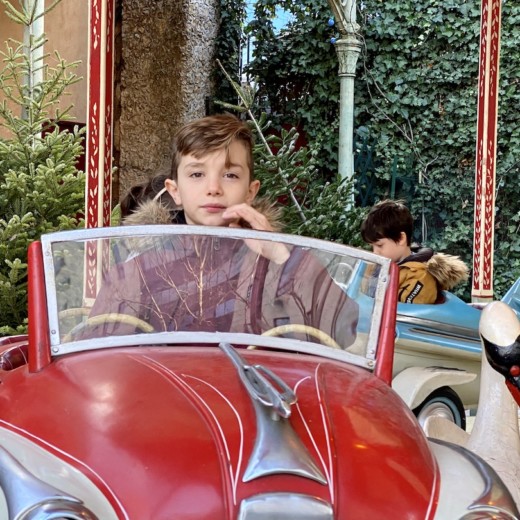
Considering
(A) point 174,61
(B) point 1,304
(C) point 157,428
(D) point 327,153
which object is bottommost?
(B) point 1,304

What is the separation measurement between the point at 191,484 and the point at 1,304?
337cm

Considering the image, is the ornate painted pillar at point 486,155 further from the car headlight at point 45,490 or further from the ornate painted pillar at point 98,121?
the car headlight at point 45,490

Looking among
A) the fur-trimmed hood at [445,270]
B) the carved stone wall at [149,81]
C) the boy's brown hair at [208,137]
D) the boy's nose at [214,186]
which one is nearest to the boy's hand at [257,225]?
the boy's nose at [214,186]

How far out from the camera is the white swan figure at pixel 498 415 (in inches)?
82.4

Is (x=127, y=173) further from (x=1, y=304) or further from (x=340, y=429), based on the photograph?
(x=340, y=429)

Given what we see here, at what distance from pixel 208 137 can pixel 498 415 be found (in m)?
1.20

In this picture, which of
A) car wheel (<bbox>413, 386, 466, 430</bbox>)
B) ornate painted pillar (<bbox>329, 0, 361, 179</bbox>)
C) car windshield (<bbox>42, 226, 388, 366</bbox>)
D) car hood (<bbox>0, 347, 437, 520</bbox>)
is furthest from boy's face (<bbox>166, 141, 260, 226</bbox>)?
ornate painted pillar (<bbox>329, 0, 361, 179</bbox>)

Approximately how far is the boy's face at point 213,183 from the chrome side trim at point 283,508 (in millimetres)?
1304

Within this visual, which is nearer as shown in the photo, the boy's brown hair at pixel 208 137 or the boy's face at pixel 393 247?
the boy's brown hair at pixel 208 137

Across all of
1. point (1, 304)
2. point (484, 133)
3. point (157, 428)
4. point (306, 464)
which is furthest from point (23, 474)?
point (484, 133)

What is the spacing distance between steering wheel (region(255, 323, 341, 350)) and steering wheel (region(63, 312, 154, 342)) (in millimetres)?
277

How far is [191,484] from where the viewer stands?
1431mm

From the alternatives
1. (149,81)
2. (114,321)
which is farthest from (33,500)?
(149,81)

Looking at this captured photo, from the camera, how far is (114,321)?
1940mm
